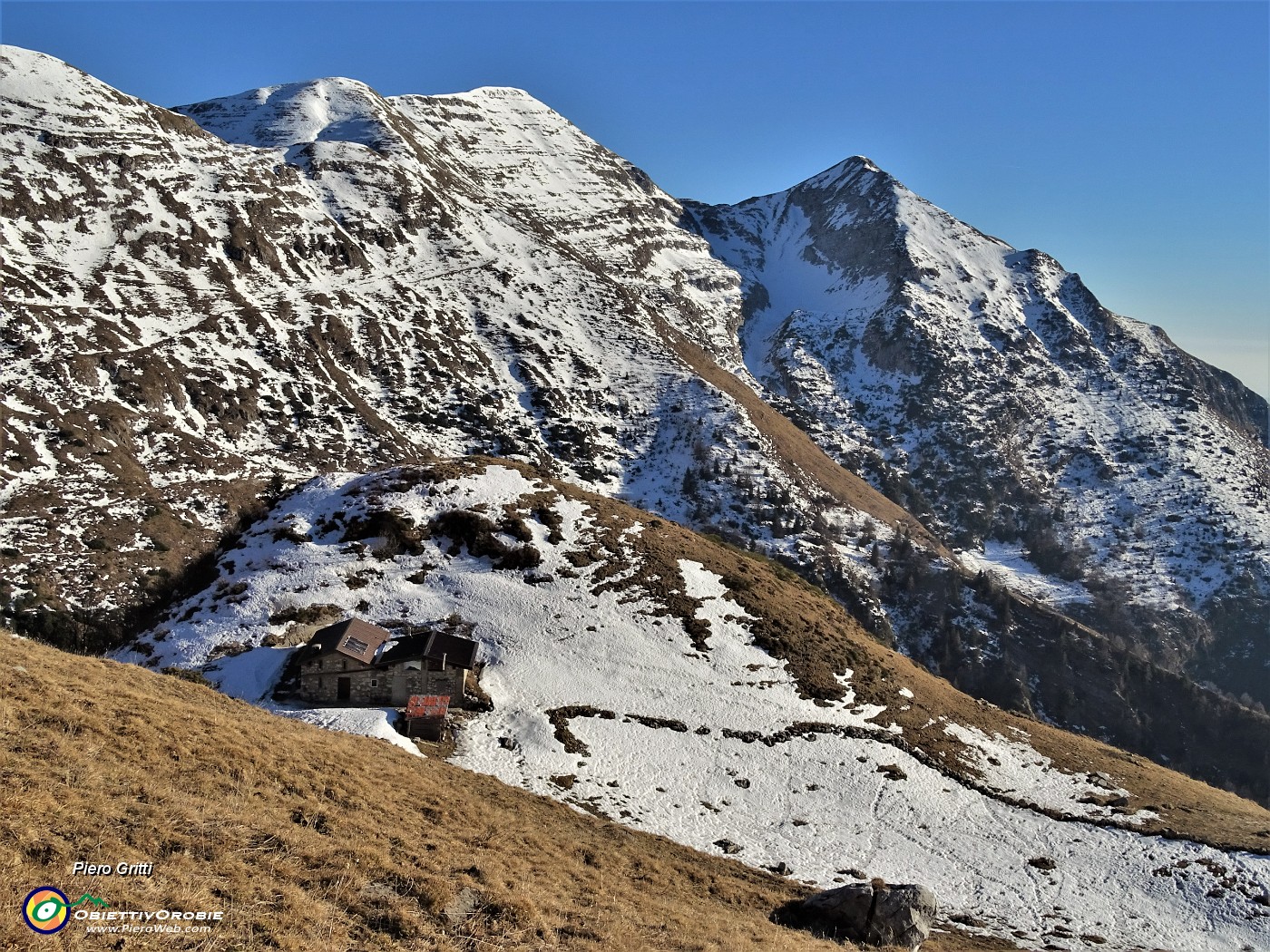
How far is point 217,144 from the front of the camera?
589 ft

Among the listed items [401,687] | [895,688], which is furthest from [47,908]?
[895,688]

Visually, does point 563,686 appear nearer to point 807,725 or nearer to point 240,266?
point 807,725

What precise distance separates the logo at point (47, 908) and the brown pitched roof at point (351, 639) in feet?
107

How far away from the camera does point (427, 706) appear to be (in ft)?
138

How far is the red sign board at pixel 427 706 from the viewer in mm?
41438

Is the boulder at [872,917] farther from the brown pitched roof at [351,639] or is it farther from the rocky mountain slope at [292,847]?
the brown pitched roof at [351,639]

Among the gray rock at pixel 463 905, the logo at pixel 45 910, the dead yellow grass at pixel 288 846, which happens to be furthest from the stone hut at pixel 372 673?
the logo at pixel 45 910

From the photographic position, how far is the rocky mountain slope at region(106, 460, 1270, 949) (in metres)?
35.2

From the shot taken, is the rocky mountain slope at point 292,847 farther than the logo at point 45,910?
Yes

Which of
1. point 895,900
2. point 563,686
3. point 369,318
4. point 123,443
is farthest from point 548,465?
point 895,900

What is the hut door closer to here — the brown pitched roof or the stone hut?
the stone hut

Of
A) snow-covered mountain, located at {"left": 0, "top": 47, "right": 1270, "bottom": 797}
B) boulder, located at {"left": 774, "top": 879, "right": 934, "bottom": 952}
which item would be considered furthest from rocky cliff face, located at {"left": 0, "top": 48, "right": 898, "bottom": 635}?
boulder, located at {"left": 774, "top": 879, "right": 934, "bottom": 952}

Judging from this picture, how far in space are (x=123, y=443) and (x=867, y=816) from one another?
9829 centimetres

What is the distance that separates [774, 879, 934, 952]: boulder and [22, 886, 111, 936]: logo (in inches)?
799
